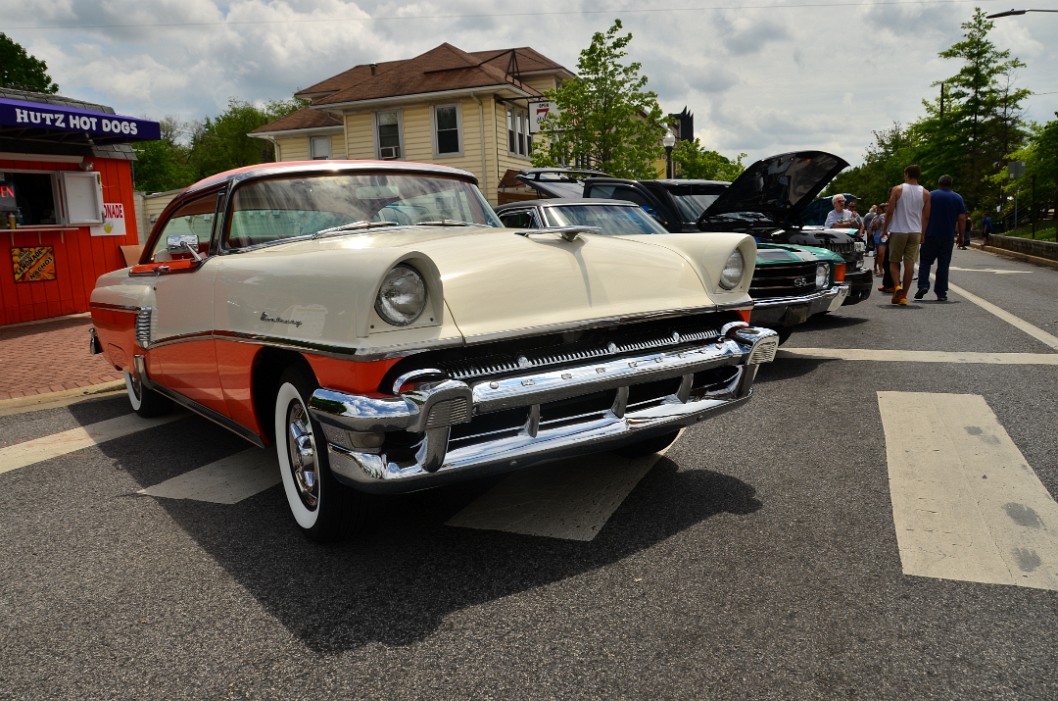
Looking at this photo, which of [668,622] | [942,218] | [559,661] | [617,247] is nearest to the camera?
[559,661]

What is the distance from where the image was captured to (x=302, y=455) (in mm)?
3355

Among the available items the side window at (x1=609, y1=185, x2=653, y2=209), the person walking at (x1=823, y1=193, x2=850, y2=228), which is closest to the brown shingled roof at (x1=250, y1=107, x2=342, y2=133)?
the person walking at (x1=823, y1=193, x2=850, y2=228)

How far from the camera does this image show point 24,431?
5.78 metres

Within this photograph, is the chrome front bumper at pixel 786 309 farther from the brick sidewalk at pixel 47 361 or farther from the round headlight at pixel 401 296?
the brick sidewalk at pixel 47 361

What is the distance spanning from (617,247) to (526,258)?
55cm

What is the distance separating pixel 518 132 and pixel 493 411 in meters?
27.6

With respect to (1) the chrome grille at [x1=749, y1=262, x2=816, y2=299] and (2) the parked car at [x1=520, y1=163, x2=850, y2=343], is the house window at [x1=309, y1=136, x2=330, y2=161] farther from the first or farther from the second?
(1) the chrome grille at [x1=749, y1=262, x2=816, y2=299]

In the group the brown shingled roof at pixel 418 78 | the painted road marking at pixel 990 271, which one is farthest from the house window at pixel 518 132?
the painted road marking at pixel 990 271

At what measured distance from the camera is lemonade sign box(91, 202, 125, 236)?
508 inches

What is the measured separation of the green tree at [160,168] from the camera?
63.8 meters

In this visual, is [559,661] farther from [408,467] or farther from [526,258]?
[526,258]

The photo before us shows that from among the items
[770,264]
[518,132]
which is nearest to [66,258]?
[770,264]

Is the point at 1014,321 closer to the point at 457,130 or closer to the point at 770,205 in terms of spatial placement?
the point at 770,205

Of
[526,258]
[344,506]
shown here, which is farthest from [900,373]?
[344,506]
